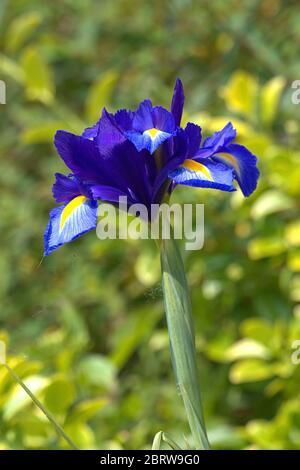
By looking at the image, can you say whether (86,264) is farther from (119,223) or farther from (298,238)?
(298,238)

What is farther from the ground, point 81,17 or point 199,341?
point 81,17

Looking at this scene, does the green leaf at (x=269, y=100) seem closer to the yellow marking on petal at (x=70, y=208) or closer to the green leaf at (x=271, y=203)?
the green leaf at (x=271, y=203)

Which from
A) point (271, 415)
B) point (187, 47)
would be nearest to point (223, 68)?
point (187, 47)

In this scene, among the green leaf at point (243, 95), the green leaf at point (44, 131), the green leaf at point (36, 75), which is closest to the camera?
the green leaf at point (243, 95)

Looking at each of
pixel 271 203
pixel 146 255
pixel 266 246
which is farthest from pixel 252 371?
pixel 146 255

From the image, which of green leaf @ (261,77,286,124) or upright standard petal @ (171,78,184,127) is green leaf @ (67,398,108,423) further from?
green leaf @ (261,77,286,124)

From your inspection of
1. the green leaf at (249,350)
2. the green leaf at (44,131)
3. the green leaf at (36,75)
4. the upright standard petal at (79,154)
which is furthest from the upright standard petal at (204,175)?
the green leaf at (36,75)

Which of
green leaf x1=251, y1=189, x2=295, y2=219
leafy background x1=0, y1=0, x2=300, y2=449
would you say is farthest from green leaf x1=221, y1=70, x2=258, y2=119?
green leaf x1=251, y1=189, x2=295, y2=219
